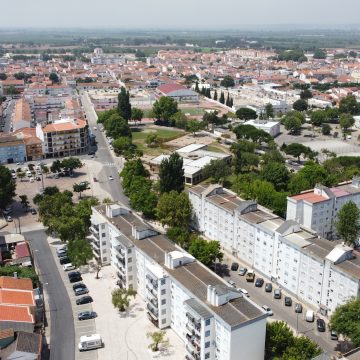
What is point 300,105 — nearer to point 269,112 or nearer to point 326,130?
point 269,112

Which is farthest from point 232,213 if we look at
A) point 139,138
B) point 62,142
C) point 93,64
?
point 93,64

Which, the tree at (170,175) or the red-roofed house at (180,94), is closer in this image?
the tree at (170,175)

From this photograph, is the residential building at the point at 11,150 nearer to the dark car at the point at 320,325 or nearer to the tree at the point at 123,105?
the tree at the point at 123,105

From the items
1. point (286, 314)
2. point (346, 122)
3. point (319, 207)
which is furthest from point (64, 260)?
point (346, 122)

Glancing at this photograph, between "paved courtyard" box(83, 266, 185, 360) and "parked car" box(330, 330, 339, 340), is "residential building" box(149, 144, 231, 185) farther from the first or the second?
"parked car" box(330, 330, 339, 340)

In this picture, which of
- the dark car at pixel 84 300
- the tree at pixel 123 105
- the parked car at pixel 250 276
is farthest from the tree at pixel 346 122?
the dark car at pixel 84 300

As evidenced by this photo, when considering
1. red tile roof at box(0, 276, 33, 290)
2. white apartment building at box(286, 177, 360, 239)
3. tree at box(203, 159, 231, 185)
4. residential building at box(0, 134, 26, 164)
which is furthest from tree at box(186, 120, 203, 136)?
red tile roof at box(0, 276, 33, 290)

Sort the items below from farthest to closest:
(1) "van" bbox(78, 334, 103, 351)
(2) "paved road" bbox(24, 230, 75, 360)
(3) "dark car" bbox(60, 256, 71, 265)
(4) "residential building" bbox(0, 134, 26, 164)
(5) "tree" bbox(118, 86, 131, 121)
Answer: (5) "tree" bbox(118, 86, 131, 121) → (4) "residential building" bbox(0, 134, 26, 164) → (3) "dark car" bbox(60, 256, 71, 265) → (2) "paved road" bbox(24, 230, 75, 360) → (1) "van" bbox(78, 334, 103, 351)
